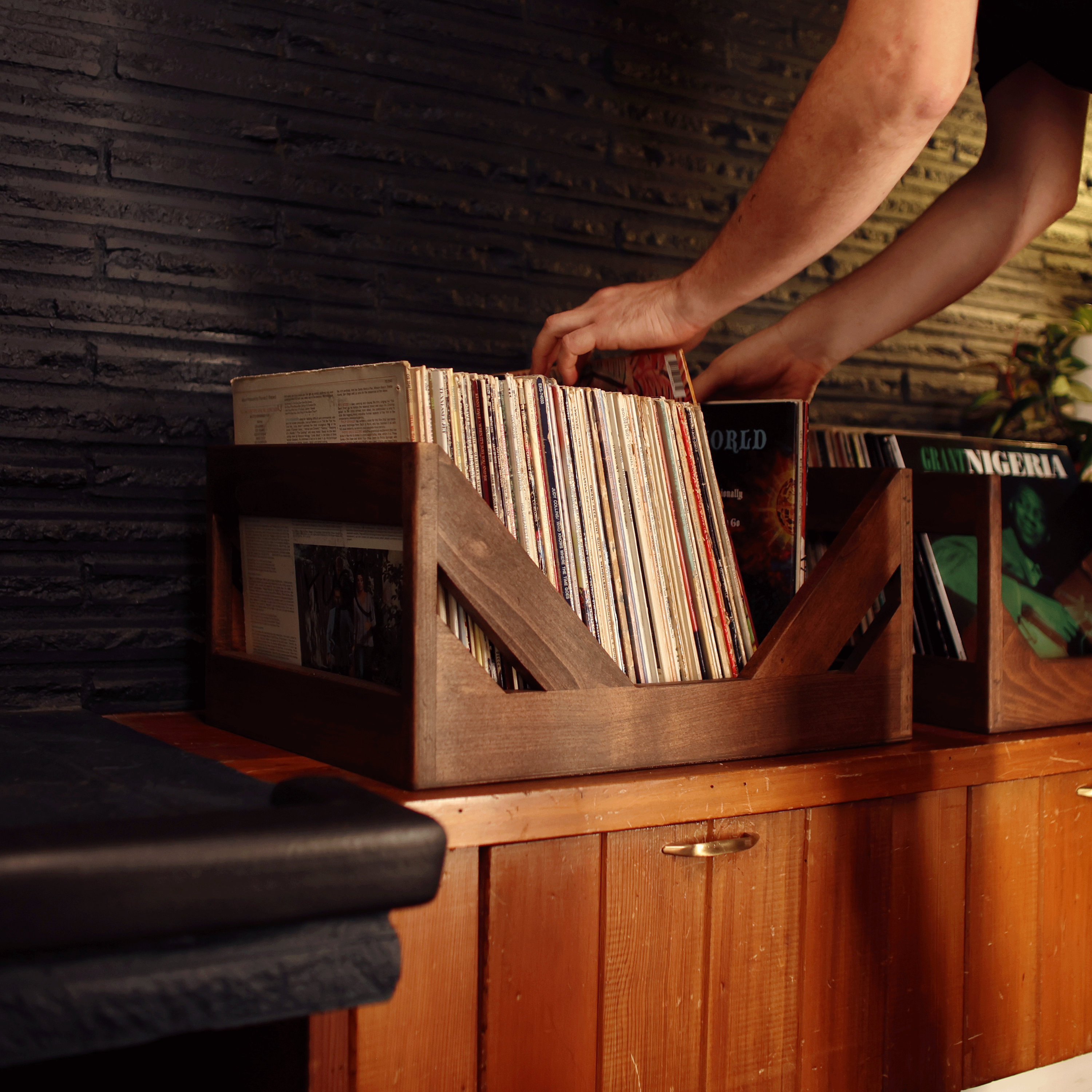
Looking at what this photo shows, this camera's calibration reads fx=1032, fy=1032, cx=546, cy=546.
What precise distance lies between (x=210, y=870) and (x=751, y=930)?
65 centimetres

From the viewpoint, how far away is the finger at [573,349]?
123 centimetres

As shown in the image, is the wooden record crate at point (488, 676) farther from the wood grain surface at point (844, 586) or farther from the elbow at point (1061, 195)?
the elbow at point (1061, 195)

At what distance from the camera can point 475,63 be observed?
151 cm

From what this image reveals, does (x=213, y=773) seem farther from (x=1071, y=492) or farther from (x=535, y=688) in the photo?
(x=1071, y=492)

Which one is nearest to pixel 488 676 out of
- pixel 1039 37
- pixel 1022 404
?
pixel 1039 37

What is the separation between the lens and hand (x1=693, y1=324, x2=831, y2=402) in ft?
4.76

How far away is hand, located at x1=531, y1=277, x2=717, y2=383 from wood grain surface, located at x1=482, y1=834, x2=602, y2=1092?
1.95ft

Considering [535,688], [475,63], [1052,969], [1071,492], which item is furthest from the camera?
[475,63]

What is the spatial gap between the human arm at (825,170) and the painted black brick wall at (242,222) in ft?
1.21

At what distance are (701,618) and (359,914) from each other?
615 millimetres

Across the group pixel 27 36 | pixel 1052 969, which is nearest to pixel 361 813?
pixel 1052 969

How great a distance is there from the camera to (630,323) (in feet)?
4.01

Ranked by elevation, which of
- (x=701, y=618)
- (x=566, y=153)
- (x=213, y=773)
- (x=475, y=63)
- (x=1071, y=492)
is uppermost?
(x=475, y=63)

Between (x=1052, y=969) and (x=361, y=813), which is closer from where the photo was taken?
(x=361, y=813)
